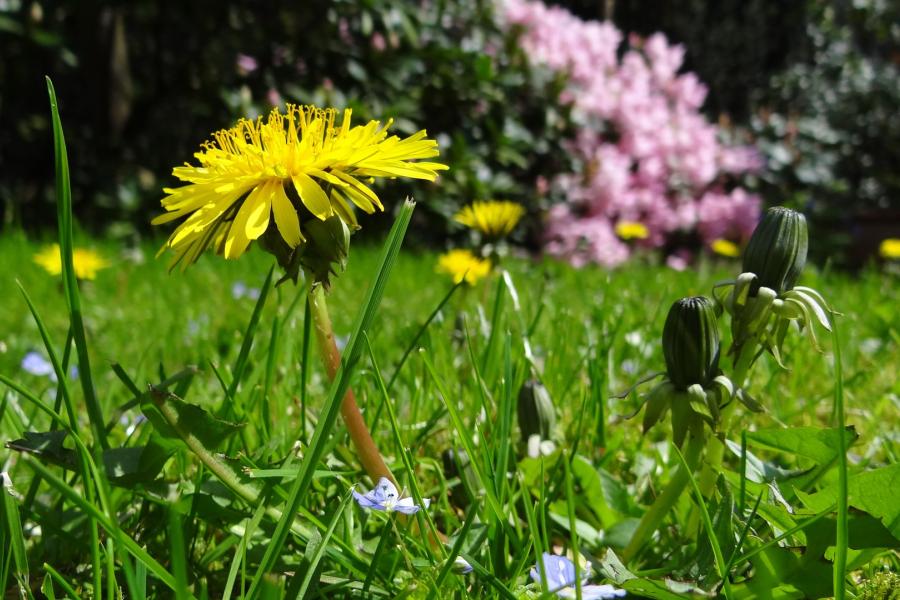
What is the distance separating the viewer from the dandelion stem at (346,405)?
2.71 ft

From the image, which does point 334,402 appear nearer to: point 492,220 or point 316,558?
point 316,558

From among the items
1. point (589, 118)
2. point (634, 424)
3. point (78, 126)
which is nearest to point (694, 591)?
point (634, 424)

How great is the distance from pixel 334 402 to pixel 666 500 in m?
0.38

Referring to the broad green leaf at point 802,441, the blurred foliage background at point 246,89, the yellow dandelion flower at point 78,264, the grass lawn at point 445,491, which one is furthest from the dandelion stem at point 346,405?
the blurred foliage background at point 246,89

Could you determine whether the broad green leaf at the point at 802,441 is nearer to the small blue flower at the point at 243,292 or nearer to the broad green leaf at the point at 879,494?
the broad green leaf at the point at 879,494

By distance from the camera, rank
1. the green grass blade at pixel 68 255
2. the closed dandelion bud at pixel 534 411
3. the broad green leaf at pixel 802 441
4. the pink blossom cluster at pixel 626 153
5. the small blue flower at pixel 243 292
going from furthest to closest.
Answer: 1. the pink blossom cluster at pixel 626 153
2. the small blue flower at pixel 243 292
3. the closed dandelion bud at pixel 534 411
4. the broad green leaf at pixel 802 441
5. the green grass blade at pixel 68 255

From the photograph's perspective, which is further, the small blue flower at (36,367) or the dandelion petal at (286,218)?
the small blue flower at (36,367)

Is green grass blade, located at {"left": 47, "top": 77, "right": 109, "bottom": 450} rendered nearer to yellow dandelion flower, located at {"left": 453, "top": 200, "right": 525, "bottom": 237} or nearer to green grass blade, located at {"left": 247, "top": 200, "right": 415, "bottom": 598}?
green grass blade, located at {"left": 247, "top": 200, "right": 415, "bottom": 598}

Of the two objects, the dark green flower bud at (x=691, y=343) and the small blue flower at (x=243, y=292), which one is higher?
the dark green flower bud at (x=691, y=343)

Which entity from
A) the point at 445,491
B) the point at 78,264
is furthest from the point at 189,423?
the point at 78,264

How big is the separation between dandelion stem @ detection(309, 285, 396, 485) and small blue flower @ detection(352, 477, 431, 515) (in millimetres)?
45

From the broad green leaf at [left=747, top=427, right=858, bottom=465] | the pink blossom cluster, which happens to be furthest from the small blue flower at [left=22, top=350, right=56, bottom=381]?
the pink blossom cluster

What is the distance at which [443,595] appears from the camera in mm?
769

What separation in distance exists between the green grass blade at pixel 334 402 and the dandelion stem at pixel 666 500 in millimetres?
350
